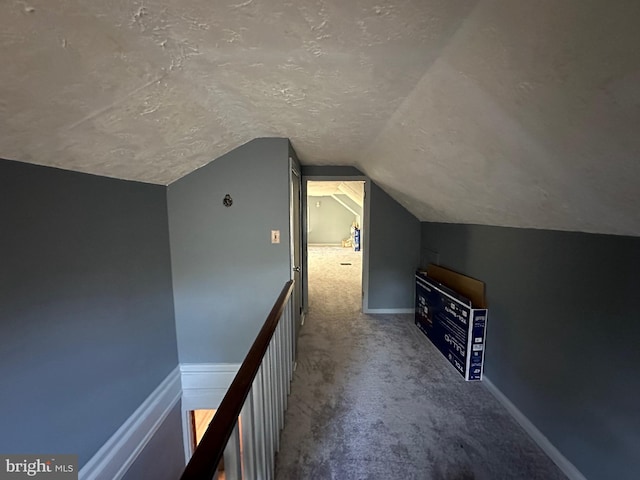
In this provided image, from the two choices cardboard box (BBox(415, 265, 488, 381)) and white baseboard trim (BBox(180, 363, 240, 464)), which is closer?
cardboard box (BBox(415, 265, 488, 381))

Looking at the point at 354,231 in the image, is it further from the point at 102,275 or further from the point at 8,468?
the point at 8,468

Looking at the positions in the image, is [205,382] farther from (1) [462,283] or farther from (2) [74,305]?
(1) [462,283]

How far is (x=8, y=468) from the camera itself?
1302 millimetres

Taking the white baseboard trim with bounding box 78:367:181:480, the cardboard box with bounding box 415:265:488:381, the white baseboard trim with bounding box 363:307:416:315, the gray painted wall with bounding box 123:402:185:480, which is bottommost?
the gray painted wall with bounding box 123:402:185:480

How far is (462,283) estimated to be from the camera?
2559 millimetres

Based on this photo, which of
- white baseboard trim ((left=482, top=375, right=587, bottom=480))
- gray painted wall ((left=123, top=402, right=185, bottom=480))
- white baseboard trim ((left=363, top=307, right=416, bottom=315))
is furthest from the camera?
white baseboard trim ((left=363, top=307, right=416, bottom=315))

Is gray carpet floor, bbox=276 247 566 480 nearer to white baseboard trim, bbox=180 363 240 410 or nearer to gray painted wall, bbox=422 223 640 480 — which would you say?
gray painted wall, bbox=422 223 640 480

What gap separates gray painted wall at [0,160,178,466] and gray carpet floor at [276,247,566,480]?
1.23m

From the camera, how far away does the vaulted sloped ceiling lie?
2.47 ft

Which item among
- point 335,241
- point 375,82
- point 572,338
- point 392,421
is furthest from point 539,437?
point 335,241

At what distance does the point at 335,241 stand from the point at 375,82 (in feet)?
29.4
